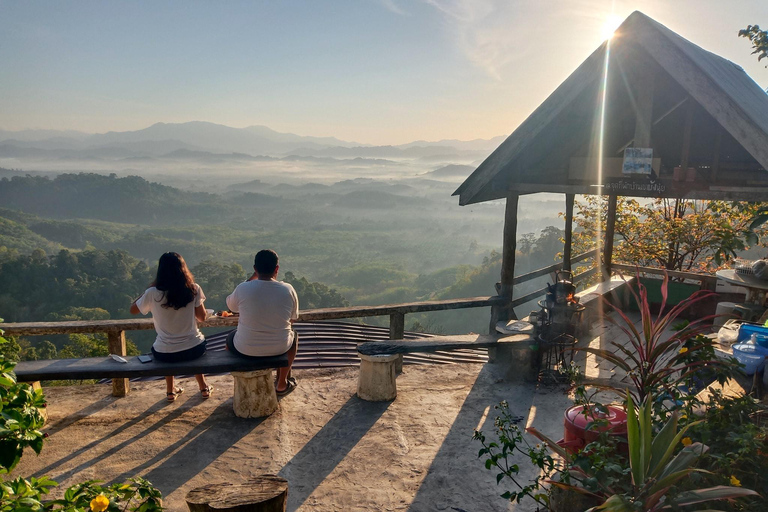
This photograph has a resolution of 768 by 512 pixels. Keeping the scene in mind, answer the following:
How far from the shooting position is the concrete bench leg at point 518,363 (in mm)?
5676

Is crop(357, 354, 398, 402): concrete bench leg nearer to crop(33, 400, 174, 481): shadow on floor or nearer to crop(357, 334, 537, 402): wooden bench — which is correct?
crop(357, 334, 537, 402): wooden bench

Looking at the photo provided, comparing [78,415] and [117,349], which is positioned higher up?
[117,349]

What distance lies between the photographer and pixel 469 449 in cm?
422

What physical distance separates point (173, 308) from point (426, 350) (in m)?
2.47

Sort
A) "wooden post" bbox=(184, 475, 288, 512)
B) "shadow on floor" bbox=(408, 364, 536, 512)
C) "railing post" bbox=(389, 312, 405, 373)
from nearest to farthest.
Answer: "wooden post" bbox=(184, 475, 288, 512) < "shadow on floor" bbox=(408, 364, 536, 512) < "railing post" bbox=(389, 312, 405, 373)

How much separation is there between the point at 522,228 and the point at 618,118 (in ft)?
532

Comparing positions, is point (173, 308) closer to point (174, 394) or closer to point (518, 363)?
point (174, 394)

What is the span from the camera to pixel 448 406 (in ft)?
16.6

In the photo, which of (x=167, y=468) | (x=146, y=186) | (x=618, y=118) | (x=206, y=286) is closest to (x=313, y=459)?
(x=167, y=468)

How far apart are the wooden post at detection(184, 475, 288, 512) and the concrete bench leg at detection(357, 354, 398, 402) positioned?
7.77 feet

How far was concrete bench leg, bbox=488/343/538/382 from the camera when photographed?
5.68 metres

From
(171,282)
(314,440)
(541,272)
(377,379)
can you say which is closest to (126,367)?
(171,282)

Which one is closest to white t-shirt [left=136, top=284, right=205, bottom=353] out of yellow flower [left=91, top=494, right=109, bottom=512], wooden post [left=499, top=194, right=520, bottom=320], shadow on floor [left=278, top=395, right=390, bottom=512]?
shadow on floor [left=278, top=395, right=390, bottom=512]

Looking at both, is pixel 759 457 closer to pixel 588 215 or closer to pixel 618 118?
pixel 618 118
